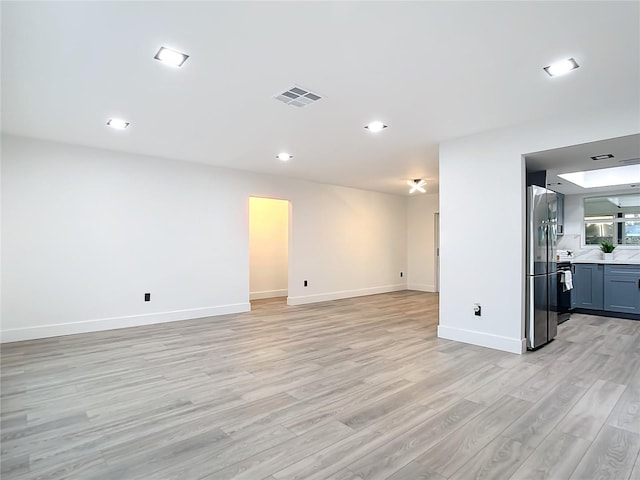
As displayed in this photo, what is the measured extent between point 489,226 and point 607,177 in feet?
12.8

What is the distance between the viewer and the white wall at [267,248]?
7812mm

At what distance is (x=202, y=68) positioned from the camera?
8.47 ft

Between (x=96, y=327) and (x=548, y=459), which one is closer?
(x=548, y=459)

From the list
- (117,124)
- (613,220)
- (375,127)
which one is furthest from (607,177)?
(117,124)

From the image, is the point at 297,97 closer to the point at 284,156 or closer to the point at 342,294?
the point at 284,156

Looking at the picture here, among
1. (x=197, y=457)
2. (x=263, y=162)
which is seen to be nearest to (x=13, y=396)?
(x=197, y=457)

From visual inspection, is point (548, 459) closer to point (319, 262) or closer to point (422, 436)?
point (422, 436)

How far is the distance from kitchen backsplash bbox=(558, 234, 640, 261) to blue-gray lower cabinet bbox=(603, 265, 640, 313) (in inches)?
27.0

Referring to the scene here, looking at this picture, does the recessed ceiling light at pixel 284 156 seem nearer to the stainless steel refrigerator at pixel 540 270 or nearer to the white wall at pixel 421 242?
A: the stainless steel refrigerator at pixel 540 270

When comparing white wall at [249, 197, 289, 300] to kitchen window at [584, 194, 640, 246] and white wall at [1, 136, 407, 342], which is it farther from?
kitchen window at [584, 194, 640, 246]

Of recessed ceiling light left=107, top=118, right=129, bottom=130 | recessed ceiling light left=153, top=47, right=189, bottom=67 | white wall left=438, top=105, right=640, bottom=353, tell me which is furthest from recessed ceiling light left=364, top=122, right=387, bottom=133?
recessed ceiling light left=107, top=118, right=129, bottom=130

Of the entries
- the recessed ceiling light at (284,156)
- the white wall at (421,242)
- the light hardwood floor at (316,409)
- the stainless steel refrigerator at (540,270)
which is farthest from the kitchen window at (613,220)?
the recessed ceiling light at (284,156)

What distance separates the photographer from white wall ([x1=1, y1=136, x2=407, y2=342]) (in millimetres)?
4340

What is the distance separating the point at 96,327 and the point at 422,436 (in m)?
4.62
